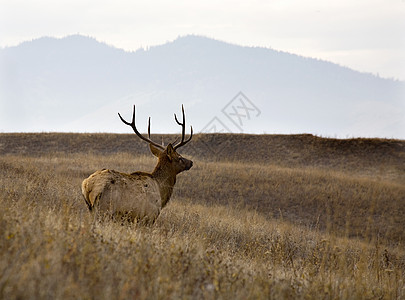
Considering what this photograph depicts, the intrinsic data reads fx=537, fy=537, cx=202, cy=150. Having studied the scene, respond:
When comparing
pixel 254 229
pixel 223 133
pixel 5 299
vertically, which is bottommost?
pixel 254 229

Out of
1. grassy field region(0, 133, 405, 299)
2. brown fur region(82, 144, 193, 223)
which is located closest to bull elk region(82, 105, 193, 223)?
brown fur region(82, 144, 193, 223)

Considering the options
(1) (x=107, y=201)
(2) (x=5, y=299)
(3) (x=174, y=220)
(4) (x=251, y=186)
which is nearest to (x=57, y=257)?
(2) (x=5, y=299)

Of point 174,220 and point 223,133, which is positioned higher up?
point 223,133

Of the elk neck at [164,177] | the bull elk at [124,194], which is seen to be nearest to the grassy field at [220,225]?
the bull elk at [124,194]

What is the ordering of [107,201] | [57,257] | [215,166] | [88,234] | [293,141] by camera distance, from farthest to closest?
[293,141] < [215,166] < [107,201] < [88,234] < [57,257]

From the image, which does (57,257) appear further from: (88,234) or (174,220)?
(174,220)

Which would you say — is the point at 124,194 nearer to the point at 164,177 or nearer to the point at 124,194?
the point at 124,194

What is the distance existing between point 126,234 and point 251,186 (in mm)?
13328

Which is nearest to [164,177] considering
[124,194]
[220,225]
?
[124,194]

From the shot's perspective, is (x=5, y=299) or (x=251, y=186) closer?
(x=5, y=299)

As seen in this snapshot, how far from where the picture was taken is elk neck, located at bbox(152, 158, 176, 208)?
9.77 m

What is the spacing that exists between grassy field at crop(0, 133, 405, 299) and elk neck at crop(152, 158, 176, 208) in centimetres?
64

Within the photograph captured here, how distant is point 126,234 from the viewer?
21.1 feet

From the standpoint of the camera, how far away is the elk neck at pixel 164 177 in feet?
32.1
